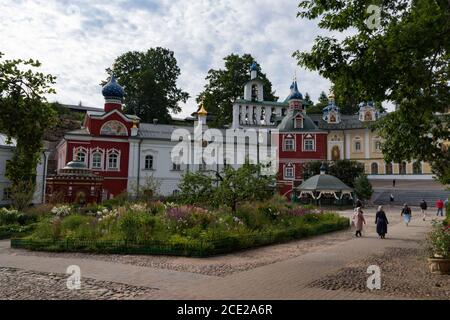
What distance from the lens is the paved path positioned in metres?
7.94

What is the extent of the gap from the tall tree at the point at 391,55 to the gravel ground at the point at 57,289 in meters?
7.19

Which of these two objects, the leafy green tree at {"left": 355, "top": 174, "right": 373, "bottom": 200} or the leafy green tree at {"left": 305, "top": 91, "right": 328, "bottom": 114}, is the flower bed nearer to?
the leafy green tree at {"left": 355, "top": 174, "right": 373, "bottom": 200}

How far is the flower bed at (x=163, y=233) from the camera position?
1291 centimetres

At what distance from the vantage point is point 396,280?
366 inches

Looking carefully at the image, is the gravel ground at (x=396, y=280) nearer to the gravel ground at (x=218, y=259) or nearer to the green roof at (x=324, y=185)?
the gravel ground at (x=218, y=259)

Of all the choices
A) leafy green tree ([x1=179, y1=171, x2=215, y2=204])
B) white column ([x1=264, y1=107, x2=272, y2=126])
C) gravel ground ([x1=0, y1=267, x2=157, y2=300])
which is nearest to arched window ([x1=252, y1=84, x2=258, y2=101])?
white column ([x1=264, y1=107, x2=272, y2=126])

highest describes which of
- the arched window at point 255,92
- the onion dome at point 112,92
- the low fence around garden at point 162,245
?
the arched window at point 255,92

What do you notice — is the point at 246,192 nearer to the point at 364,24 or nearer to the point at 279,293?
the point at 364,24

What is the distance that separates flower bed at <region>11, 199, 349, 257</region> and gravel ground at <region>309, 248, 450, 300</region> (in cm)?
429

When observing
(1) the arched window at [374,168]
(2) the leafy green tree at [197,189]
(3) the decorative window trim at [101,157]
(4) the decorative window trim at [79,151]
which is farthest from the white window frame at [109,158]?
(1) the arched window at [374,168]

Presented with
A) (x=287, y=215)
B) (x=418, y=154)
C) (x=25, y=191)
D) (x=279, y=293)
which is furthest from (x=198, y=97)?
(x=279, y=293)

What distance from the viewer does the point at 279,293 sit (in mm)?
7949

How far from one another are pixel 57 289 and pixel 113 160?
3202 cm
